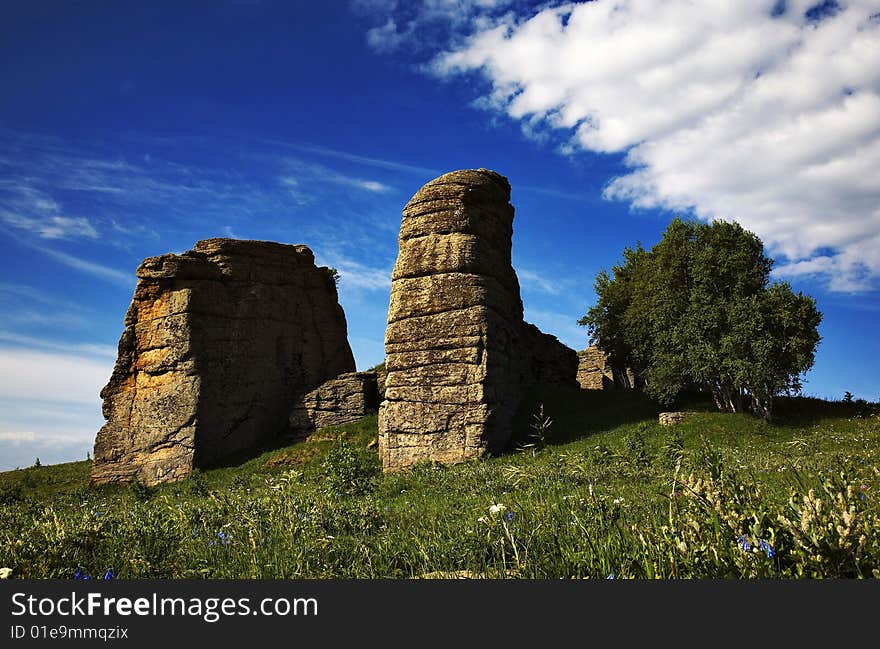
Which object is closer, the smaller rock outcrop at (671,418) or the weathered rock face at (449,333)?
the weathered rock face at (449,333)

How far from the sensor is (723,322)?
31047 mm

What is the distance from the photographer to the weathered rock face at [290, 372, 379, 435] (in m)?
36.3

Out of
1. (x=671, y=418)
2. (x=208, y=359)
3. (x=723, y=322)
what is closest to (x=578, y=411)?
(x=671, y=418)

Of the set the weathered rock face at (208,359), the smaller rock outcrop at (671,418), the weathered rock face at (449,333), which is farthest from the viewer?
the weathered rock face at (208,359)

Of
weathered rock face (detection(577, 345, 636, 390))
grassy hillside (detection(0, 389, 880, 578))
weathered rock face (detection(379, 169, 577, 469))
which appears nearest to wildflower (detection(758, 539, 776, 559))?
grassy hillside (detection(0, 389, 880, 578))

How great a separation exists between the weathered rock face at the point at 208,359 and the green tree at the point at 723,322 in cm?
2292

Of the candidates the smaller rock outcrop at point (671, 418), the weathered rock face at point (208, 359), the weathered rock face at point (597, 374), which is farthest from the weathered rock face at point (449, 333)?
the weathered rock face at point (597, 374)

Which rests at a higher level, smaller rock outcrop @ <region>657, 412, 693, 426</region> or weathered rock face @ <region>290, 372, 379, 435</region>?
weathered rock face @ <region>290, 372, 379, 435</region>

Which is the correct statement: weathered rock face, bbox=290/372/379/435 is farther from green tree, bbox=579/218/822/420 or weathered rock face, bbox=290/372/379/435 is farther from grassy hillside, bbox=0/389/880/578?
grassy hillside, bbox=0/389/880/578

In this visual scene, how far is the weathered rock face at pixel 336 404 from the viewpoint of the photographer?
119 feet

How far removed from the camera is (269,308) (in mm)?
38469

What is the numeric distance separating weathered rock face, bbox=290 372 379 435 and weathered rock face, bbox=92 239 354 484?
2.17 metres

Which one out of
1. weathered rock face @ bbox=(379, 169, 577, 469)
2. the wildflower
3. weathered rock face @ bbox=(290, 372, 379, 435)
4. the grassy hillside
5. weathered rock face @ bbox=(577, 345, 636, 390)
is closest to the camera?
the wildflower

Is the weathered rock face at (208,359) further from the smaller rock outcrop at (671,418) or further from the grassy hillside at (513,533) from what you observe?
the grassy hillside at (513,533)
